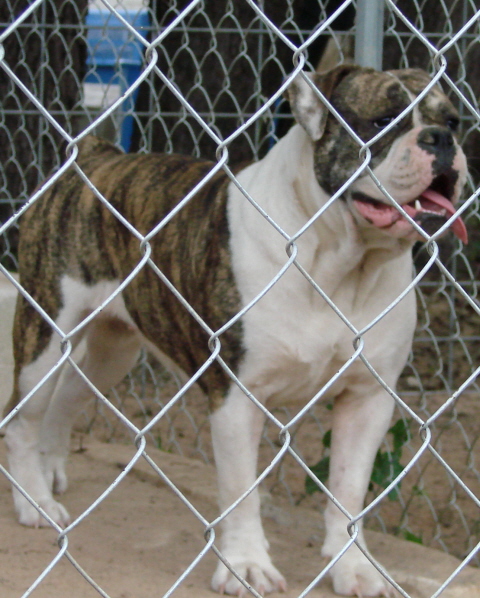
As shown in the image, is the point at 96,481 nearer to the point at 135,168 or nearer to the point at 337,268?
the point at 135,168

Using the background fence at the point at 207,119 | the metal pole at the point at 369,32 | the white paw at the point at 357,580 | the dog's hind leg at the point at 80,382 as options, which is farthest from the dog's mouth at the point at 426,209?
the background fence at the point at 207,119

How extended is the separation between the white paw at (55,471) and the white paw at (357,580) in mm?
1186

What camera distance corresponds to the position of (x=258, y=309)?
2.42 metres

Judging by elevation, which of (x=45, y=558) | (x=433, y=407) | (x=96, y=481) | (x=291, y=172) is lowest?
(x=433, y=407)

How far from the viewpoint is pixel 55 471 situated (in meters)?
3.33

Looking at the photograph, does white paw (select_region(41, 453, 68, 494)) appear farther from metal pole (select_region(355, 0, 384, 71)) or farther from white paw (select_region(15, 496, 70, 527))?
metal pole (select_region(355, 0, 384, 71))

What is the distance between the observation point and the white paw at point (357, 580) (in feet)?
8.02

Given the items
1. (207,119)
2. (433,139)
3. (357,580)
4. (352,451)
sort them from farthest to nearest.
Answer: (207,119) → (352,451) → (357,580) → (433,139)

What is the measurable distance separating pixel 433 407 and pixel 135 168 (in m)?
2.25

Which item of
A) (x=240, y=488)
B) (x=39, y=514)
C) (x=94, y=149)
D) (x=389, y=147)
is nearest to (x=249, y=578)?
(x=240, y=488)

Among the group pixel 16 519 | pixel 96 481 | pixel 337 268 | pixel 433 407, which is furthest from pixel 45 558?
pixel 433 407

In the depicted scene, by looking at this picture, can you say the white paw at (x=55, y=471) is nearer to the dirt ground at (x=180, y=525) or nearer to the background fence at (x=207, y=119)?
the dirt ground at (x=180, y=525)

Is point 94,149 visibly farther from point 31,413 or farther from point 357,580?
point 357,580

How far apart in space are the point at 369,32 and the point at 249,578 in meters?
1.40
